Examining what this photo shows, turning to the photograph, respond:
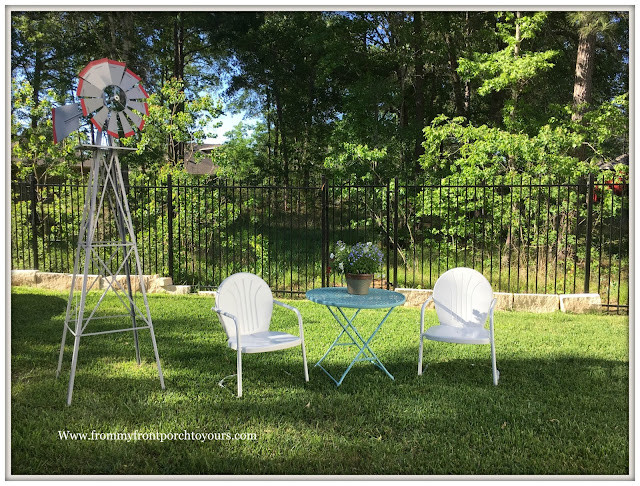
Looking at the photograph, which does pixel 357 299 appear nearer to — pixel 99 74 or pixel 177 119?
pixel 99 74

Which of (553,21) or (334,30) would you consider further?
(334,30)

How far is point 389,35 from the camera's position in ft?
46.6

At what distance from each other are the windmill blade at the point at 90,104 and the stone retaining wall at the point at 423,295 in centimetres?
302

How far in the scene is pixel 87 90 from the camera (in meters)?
3.88

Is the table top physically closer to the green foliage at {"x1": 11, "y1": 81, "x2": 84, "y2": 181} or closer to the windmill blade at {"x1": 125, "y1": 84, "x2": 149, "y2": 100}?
the windmill blade at {"x1": 125, "y1": 84, "x2": 149, "y2": 100}

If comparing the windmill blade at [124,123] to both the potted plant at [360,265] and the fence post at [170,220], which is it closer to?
the potted plant at [360,265]

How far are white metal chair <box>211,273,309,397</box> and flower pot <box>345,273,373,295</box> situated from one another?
572 mm

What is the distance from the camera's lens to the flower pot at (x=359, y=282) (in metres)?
4.46

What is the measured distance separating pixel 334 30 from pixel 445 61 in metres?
3.32

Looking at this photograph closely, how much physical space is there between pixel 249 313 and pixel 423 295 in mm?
3720

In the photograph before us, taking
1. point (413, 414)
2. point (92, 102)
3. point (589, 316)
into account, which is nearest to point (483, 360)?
point (413, 414)

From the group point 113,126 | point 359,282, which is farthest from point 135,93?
point 359,282

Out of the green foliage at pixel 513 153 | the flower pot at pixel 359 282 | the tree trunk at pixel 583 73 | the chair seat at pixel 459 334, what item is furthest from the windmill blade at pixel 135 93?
the tree trunk at pixel 583 73

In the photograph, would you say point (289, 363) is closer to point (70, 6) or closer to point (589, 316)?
point (70, 6)
